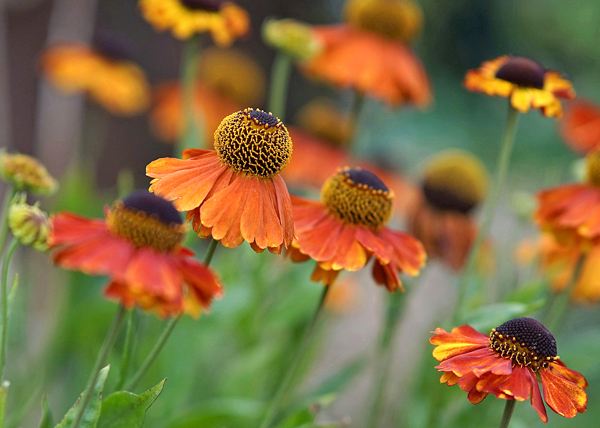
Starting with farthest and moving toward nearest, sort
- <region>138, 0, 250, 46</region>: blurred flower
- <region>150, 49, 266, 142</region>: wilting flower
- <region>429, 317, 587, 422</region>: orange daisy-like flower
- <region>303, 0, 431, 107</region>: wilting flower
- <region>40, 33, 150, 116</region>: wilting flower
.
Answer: <region>150, 49, 266, 142</region>: wilting flower < <region>40, 33, 150, 116</region>: wilting flower < <region>303, 0, 431, 107</region>: wilting flower < <region>138, 0, 250, 46</region>: blurred flower < <region>429, 317, 587, 422</region>: orange daisy-like flower

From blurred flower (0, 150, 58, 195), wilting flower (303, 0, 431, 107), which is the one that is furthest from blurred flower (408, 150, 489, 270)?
blurred flower (0, 150, 58, 195)

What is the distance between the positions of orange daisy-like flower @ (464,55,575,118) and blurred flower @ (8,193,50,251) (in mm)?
392

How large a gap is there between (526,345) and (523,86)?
0.27 metres

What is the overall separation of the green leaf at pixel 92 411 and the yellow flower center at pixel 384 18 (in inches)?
31.9

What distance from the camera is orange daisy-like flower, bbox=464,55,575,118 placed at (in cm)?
61

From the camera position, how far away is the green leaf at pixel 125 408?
0.49 meters

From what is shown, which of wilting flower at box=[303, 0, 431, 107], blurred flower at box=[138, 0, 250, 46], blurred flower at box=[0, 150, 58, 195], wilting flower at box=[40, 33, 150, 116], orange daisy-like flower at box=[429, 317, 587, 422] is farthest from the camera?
wilting flower at box=[40, 33, 150, 116]

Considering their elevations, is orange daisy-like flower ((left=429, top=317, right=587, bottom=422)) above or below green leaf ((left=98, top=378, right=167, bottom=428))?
above

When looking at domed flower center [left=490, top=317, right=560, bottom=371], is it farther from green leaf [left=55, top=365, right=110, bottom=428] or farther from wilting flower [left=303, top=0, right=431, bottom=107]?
wilting flower [left=303, top=0, right=431, bottom=107]

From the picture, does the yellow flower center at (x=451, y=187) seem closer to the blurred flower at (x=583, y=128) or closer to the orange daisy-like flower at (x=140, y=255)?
the blurred flower at (x=583, y=128)

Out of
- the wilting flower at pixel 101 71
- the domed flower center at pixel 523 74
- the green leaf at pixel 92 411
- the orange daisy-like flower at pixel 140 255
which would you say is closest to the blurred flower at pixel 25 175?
the orange daisy-like flower at pixel 140 255

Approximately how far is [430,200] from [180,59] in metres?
1.32

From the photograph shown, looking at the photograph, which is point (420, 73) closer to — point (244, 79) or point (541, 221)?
point (541, 221)

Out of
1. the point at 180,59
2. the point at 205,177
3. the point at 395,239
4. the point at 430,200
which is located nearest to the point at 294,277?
the point at 430,200
